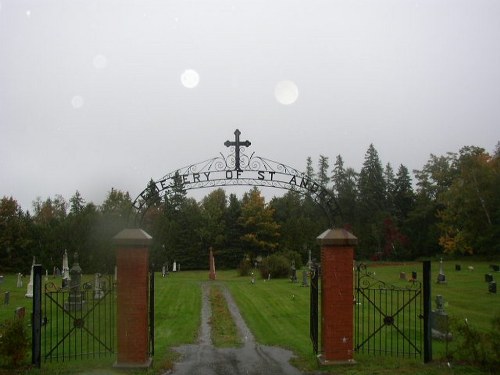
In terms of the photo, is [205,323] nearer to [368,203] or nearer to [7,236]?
[7,236]

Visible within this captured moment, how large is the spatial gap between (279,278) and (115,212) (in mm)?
24189

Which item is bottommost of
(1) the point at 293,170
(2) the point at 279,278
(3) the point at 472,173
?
(2) the point at 279,278

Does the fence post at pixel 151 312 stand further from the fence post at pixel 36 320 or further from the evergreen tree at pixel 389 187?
the evergreen tree at pixel 389 187

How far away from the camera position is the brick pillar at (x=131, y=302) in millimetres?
10812

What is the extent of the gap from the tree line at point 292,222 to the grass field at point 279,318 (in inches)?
713

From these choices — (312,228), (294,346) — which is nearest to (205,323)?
(294,346)

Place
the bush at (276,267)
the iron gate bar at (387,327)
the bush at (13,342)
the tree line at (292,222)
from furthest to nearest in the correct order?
the tree line at (292,222)
the bush at (276,267)
the iron gate bar at (387,327)
the bush at (13,342)

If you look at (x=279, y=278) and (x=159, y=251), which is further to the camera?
(x=159, y=251)

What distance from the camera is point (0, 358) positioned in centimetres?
1143

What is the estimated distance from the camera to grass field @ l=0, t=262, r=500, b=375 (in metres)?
10.9

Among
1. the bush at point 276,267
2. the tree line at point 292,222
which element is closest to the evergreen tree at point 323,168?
the tree line at point 292,222

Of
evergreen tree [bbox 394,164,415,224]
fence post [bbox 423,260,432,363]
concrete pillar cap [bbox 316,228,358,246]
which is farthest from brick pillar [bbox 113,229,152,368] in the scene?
evergreen tree [bbox 394,164,415,224]

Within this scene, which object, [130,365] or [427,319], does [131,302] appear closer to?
[130,365]

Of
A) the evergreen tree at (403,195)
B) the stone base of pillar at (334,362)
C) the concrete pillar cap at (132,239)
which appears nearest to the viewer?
the concrete pillar cap at (132,239)
